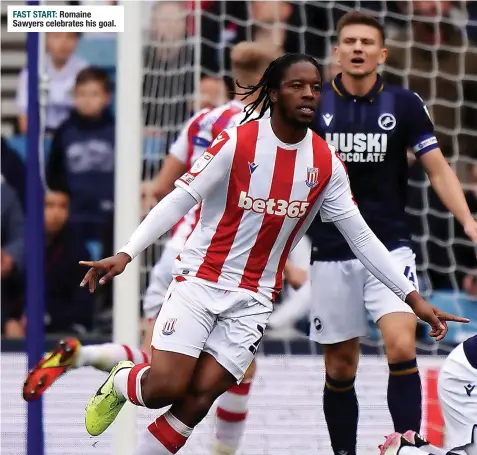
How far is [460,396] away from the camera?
4434 millimetres

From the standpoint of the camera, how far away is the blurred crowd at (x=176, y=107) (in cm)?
737

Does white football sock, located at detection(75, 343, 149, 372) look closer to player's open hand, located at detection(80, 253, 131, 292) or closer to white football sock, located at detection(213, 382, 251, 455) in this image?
white football sock, located at detection(213, 382, 251, 455)

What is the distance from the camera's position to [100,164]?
9.09 m

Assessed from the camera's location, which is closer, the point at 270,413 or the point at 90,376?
the point at 270,413

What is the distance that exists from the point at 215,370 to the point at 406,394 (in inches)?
37.6

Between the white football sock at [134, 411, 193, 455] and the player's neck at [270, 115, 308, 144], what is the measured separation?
3.52ft

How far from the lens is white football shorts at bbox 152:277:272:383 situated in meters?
4.31

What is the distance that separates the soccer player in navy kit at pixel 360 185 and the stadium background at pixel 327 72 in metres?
1.10

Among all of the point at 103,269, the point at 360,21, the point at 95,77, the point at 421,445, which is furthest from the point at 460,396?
the point at 95,77

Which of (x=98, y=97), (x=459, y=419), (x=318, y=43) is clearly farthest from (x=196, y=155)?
(x=98, y=97)

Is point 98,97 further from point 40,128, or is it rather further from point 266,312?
point 266,312

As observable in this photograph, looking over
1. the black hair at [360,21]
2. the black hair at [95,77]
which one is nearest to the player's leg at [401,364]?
the black hair at [360,21]

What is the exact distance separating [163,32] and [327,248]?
254 cm

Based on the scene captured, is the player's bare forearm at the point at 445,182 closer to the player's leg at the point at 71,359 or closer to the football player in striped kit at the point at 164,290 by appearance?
the football player in striped kit at the point at 164,290
